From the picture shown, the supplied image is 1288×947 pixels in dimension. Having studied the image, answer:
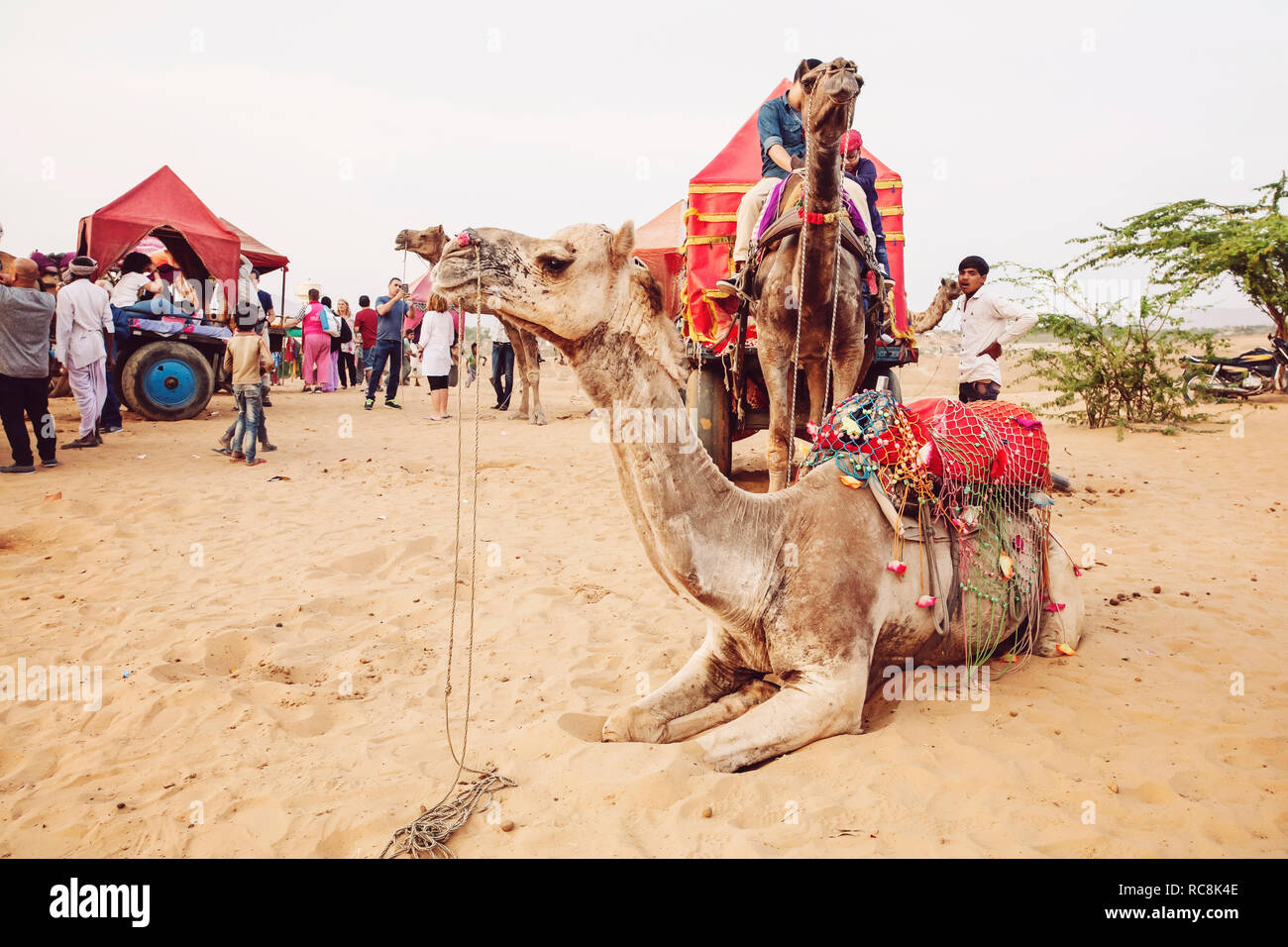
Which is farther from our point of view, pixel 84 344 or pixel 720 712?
pixel 84 344

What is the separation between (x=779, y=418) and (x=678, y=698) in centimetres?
300

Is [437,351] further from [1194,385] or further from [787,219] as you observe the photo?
[1194,385]

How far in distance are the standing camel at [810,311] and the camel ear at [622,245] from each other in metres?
2.50

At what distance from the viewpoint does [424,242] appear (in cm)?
244

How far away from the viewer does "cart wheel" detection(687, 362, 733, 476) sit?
743cm

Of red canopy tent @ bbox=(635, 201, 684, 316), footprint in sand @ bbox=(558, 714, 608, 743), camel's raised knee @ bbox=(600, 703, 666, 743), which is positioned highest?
red canopy tent @ bbox=(635, 201, 684, 316)

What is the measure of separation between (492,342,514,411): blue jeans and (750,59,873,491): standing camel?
9262 mm

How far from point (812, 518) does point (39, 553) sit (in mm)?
5553

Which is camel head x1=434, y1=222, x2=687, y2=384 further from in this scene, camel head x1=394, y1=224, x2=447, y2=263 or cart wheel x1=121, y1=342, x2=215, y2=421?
cart wheel x1=121, y1=342, x2=215, y2=421

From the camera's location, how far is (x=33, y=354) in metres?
8.10

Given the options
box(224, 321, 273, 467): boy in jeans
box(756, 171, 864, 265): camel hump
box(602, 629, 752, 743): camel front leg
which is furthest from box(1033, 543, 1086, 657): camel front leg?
box(224, 321, 273, 467): boy in jeans

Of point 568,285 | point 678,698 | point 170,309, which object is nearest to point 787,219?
point 568,285

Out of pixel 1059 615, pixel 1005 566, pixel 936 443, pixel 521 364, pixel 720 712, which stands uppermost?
pixel 521 364

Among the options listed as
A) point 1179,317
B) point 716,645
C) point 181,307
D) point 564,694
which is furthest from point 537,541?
point 1179,317
